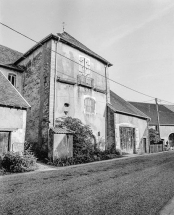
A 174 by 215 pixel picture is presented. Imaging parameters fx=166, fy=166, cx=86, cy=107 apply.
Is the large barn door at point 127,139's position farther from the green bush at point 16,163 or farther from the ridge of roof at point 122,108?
the green bush at point 16,163

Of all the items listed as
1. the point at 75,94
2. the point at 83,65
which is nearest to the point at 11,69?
the point at 75,94

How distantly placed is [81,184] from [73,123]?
23.1 feet

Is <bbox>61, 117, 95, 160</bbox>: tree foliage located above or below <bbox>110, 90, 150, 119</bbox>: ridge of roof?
below

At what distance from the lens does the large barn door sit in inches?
635

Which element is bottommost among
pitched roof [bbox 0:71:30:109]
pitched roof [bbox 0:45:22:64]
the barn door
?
the barn door

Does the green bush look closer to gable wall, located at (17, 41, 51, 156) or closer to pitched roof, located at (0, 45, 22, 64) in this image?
gable wall, located at (17, 41, 51, 156)

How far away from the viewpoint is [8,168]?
7754 mm

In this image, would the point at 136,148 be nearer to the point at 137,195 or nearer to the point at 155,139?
the point at 155,139

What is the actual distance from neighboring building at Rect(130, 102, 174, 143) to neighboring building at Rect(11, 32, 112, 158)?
56.8ft

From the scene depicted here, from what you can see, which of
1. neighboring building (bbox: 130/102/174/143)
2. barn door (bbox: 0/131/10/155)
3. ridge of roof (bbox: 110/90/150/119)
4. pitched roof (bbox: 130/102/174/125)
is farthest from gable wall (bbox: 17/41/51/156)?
pitched roof (bbox: 130/102/174/125)

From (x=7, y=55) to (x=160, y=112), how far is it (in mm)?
28981

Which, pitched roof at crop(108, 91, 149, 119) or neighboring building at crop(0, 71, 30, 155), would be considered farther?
pitched roof at crop(108, 91, 149, 119)

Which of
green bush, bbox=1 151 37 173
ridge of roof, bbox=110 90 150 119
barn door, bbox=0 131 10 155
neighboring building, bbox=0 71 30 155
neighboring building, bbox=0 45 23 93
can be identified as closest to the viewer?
green bush, bbox=1 151 37 173

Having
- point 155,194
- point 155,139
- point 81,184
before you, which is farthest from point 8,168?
point 155,139
